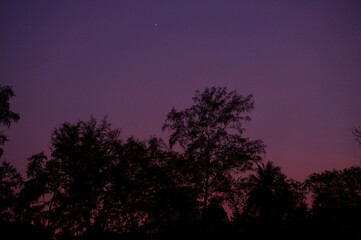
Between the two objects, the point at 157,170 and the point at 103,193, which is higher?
the point at 157,170

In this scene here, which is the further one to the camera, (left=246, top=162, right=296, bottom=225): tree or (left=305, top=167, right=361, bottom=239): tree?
(left=246, top=162, right=296, bottom=225): tree

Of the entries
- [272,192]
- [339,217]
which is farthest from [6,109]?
[272,192]

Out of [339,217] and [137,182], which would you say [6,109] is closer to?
[137,182]

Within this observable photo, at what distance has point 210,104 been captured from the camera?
24609 millimetres

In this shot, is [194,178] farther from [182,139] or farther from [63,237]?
[63,237]

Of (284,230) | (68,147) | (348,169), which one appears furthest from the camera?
(348,169)

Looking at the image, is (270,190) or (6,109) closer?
(6,109)

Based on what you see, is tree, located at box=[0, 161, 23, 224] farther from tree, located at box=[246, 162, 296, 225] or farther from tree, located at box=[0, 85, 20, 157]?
tree, located at box=[246, 162, 296, 225]

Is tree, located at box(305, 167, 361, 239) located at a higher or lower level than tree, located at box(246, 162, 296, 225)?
lower

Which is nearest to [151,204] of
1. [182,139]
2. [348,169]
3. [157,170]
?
[157,170]

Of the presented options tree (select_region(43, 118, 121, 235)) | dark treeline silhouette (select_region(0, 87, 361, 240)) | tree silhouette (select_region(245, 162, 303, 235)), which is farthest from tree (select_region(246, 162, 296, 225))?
tree (select_region(43, 118, 121, 235))

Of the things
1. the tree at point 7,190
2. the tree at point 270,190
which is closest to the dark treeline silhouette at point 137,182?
the tree at point 7,190

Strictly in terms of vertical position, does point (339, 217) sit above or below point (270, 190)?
below

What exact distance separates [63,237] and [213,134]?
1278 cm
